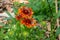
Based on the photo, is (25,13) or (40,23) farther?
(40,23)

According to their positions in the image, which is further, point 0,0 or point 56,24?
point 0,0

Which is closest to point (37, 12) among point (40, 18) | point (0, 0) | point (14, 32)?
point (40, 18)

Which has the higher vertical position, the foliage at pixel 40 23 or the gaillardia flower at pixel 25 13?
the gaillardia flower at pixel 25 13

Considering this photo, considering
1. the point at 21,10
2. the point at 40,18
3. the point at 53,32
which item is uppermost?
the point at 21,10

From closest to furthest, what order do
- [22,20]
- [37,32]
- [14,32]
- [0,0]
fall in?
[22,20]
[14,32]
[37,32]
[0,0]

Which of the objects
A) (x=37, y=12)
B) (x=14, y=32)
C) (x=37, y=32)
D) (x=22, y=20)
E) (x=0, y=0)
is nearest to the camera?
(x=22, y=20)

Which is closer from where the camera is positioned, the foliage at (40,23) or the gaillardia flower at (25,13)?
the gaillardia flower at (25,13)

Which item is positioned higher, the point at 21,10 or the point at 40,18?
the point at 21,10

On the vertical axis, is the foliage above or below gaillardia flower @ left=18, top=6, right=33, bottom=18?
below

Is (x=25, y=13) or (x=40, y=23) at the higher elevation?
(x=25, y=13)

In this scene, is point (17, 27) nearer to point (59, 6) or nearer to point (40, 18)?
point (40, 18)

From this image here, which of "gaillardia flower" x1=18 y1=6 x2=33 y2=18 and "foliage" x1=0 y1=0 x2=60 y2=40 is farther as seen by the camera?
"foliage" x1=0 y1=0 x2=60 y2=40
